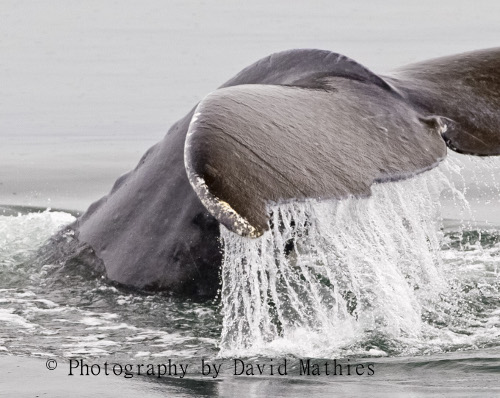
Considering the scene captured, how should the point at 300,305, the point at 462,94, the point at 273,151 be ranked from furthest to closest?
the point at 300,305 → the point at 462,94 → the point at 273,151

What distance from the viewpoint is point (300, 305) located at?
471 cm

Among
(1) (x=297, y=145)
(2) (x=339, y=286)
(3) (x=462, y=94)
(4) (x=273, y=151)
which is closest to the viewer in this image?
(4) (x=273, y=151)

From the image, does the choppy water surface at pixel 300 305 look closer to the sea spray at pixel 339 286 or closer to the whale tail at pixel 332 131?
the sea spray at pixel 339 286

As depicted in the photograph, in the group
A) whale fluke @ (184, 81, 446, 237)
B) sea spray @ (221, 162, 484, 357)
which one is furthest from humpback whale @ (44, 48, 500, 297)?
sea spray @ (221, 162, 484, 357)

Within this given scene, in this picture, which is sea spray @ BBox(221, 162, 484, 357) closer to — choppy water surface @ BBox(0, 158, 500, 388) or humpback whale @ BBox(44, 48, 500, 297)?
choppy water surface @ BBox(0, 158, 500, 388)

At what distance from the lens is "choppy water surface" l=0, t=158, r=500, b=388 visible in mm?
3980

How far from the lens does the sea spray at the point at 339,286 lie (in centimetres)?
383

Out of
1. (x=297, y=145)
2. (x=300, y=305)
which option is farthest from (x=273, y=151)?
(x=300, y=305)

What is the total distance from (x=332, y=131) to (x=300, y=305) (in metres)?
1.17

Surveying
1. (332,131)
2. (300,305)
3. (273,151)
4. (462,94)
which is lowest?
(300,305)

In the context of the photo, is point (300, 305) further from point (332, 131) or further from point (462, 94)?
point (332, 131)

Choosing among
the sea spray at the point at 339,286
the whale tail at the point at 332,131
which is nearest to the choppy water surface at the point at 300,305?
the sea spray at the point at 339,286

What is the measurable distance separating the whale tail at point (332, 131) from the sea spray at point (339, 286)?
11cm

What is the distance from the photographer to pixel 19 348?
4.34 meters
